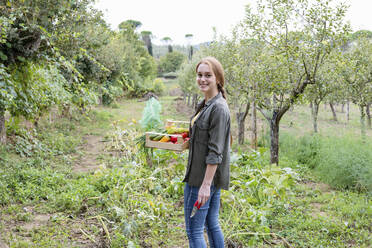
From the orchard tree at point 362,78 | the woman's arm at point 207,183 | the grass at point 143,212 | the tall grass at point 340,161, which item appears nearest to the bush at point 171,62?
the orchard tree at point 362,78

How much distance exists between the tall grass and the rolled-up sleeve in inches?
176

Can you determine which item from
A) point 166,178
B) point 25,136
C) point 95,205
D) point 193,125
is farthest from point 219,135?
point 25,136

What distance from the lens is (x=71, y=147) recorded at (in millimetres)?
8438

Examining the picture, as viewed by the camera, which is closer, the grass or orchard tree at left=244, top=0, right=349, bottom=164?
the grass

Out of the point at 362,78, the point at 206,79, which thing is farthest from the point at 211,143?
the point at 362,78

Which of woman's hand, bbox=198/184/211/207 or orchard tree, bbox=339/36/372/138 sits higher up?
orchard tree, bbox=339/36/372/138

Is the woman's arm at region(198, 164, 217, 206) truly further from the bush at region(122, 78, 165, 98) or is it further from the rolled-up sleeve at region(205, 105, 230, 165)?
the bush at region(122, 78, 165, 98)

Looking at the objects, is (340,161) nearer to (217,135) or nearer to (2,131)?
(217,135)

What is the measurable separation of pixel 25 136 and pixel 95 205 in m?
3.86

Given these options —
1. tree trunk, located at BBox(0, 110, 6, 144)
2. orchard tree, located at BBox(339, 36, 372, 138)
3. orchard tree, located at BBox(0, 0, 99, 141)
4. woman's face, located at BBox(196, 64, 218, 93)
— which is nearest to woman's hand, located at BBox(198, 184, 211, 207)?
woman's face, located at BBox(196, 64, 218, 93)

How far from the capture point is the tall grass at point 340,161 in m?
5.73

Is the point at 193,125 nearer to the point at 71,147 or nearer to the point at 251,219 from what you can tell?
the point at 251,219

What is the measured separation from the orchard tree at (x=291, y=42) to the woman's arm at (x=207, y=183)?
433 centimetres

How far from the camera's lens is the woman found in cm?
229
